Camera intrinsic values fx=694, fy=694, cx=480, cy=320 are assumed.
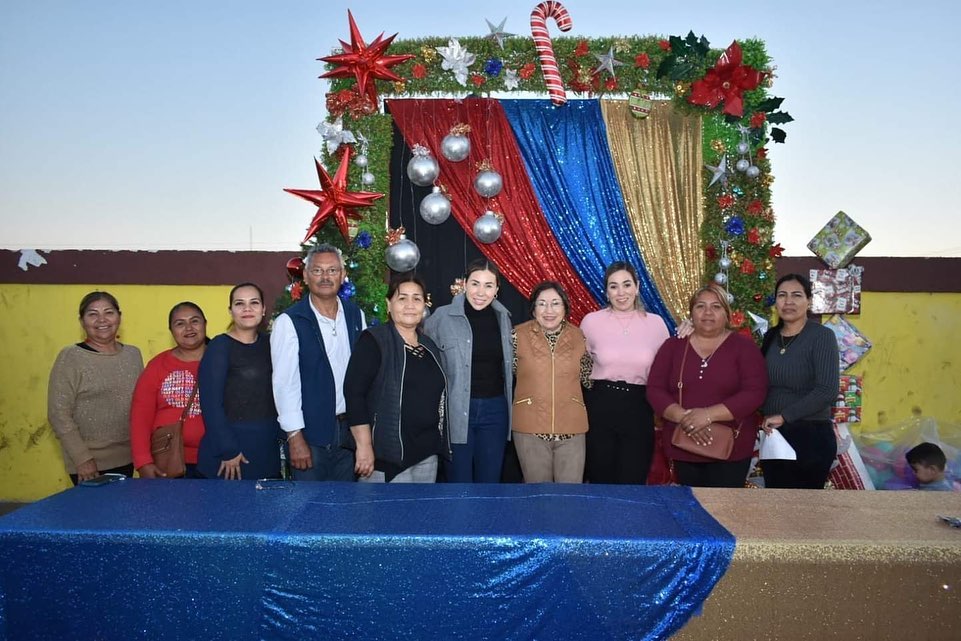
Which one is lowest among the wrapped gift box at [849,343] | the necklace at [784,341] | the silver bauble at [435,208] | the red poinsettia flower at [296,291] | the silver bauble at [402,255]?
the wrapped gift box at [849,343]

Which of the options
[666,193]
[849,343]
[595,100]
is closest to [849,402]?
[849,343]

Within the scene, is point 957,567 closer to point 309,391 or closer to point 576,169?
point 309,391

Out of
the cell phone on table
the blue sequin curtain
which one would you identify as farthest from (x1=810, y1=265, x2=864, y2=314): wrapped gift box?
the cell phone on table

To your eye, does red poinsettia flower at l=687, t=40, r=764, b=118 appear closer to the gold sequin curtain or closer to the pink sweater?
the gold sequin curtain

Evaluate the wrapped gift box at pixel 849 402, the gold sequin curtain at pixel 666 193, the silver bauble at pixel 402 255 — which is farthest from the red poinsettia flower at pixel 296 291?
the wrapped gift box at pixel 849 402

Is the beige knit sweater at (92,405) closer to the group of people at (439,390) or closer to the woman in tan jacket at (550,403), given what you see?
the group of people at (439,390)

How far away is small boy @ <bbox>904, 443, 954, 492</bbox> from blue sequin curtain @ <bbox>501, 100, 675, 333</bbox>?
5.47 feet

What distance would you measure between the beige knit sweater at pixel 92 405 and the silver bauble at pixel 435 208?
6.77ft

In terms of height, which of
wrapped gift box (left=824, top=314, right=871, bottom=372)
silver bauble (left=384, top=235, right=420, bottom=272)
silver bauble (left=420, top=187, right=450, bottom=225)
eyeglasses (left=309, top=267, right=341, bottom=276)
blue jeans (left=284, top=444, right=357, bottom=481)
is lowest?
blue jeans (left=284, top=444, right=357, bottom=481)

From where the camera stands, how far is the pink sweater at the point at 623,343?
353cm

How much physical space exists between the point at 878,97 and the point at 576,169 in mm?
2952

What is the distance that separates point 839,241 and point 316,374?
3.99 metres

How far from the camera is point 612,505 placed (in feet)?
6.61

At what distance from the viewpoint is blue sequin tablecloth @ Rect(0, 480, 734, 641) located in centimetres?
170
